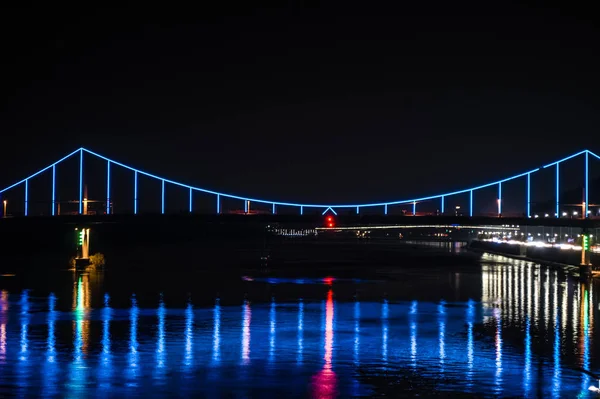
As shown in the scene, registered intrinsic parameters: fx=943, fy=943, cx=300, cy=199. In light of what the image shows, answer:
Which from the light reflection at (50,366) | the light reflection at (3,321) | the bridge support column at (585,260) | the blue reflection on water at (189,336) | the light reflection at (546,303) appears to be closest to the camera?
the light reflection at (50,366)

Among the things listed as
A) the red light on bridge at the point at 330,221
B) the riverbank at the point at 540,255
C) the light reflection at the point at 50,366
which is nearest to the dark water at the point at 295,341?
the light reflection at the point at 50,366

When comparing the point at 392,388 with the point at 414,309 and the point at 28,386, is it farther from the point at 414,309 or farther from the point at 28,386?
the point at 414,309

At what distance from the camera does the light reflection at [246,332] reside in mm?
24891

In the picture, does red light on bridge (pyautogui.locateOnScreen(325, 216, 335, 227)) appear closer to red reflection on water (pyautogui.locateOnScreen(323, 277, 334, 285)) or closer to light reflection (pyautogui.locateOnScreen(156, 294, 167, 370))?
red reflection on water (pyautogui.locateOnScreen(323, 277, 334, 285))

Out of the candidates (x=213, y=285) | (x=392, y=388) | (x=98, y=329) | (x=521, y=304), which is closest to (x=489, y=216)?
(x=213, y=285)

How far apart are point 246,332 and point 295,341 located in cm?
271

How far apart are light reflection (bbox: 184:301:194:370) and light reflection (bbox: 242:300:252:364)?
4.66 feet

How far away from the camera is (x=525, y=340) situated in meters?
29.0

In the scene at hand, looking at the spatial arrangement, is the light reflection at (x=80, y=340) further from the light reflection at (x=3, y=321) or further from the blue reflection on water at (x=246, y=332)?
the blue reflection on water at (x=246, y=332)

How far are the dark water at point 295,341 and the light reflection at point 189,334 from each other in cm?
7

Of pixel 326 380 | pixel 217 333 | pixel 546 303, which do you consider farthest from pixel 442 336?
pixel 546 303

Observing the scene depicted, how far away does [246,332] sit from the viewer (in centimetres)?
3031

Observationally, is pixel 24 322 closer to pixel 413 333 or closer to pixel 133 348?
pixel 133 348

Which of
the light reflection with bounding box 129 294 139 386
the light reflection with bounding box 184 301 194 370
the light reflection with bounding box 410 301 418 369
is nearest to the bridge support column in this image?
the light reflection with bounding box 410 301 418 369
